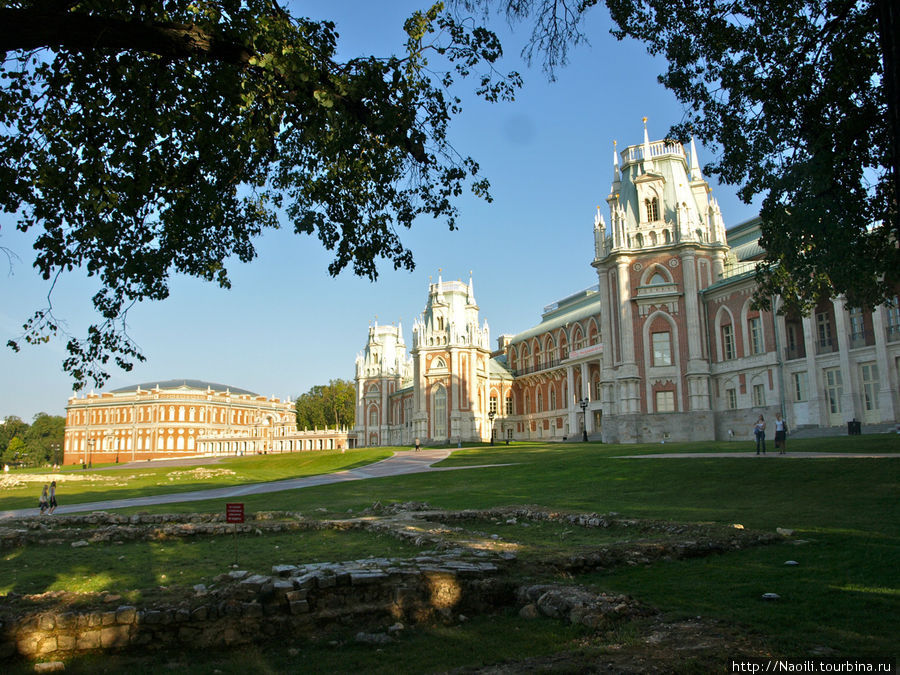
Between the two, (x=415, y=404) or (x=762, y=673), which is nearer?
(x=762, y=673)

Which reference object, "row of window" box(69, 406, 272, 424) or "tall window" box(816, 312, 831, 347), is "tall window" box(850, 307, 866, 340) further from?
"row of window" box(69, 406, 272, 424)

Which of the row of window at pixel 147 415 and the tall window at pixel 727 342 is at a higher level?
the tall window at pixel 727 342

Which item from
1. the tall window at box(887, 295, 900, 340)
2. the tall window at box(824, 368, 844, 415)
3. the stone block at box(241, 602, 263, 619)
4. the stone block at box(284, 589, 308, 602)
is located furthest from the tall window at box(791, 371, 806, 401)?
the stone block at box(241, 602, 263, 619)

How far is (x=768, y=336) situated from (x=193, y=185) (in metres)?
42.4

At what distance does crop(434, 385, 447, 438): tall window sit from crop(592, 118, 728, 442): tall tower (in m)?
34.4

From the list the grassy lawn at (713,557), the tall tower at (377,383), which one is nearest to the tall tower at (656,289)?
the grassy lawn at (713,557)

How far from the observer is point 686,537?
11.0 metres

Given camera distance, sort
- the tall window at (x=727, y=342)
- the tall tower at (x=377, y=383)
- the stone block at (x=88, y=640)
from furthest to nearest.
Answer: the tall tower at (x=377, y=383)
the tall window at (x=727, y=342)
the stone block at (x=88, y=640)

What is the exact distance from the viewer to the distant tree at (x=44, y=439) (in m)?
124

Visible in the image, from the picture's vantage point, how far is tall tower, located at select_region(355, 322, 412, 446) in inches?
4205

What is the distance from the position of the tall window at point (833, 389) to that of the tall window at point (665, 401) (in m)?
10.7

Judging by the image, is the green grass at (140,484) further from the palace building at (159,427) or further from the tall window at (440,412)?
the palace building at (159,427)

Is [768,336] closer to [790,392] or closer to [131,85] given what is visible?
[790,392]

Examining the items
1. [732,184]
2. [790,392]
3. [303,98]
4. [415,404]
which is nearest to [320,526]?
[303,98]
